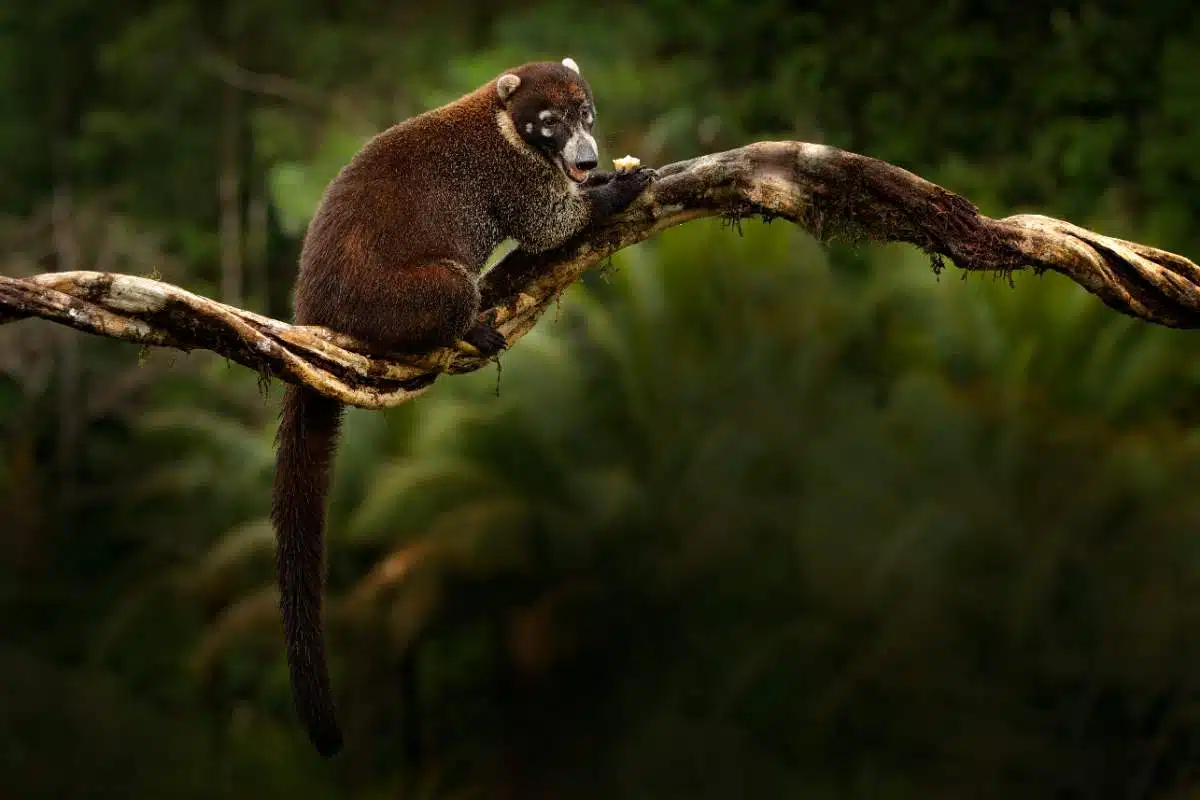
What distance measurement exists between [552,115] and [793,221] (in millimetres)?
880

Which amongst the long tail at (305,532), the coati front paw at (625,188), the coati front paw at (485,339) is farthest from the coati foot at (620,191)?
the long tail at (305,532)

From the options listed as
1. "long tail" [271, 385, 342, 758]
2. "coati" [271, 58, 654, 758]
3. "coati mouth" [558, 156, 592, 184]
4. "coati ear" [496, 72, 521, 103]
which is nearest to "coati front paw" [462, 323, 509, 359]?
"coati" [271, 58, 654, 758]

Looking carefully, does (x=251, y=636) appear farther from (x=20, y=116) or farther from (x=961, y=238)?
(x=20, y=116)

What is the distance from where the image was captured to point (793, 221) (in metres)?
3.74

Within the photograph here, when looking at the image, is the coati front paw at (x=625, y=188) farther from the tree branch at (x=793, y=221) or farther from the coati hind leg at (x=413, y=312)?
the coati hind leg at (x=413, y=312)

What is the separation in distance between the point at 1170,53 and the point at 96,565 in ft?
28.0

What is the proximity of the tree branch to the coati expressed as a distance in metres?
0.08

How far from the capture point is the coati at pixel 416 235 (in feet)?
11.6

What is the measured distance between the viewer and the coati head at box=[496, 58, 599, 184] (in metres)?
4.11

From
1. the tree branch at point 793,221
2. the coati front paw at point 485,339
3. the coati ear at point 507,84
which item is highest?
the coati ear at point 507,84

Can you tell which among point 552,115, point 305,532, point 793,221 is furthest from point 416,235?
point 793,221

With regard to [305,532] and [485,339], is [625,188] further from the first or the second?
[305,532]

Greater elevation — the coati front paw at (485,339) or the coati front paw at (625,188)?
the coati front paw at (625,188)

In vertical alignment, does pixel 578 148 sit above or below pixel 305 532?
above
